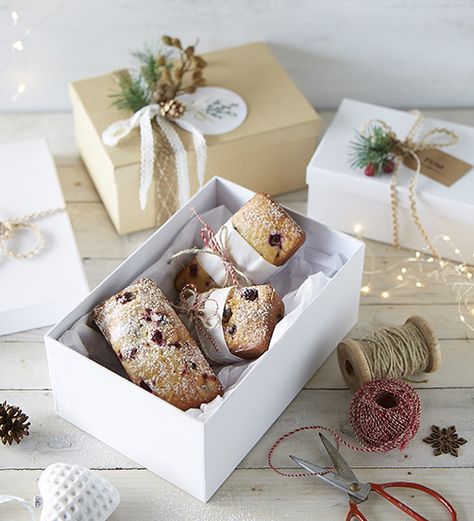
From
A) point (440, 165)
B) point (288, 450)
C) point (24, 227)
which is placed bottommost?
point (288, 450)

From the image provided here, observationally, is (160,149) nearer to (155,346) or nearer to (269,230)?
(269,230)

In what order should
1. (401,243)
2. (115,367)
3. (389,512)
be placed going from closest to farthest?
(389,512)
(115,367)
(401,243)

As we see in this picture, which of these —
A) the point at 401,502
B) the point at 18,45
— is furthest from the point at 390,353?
the point at 18,45

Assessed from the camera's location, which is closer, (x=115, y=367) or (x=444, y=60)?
(x=115, y=367)

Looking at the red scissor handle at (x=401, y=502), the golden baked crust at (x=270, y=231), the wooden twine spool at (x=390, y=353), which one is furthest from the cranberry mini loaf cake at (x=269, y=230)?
the red scissor handle at (x=401, y=502)

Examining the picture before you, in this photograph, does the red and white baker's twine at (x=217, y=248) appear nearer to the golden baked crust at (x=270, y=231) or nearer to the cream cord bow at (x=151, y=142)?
the golden baked crust at (x=270, y=231)

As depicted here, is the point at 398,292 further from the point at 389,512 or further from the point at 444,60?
the point at 444,60

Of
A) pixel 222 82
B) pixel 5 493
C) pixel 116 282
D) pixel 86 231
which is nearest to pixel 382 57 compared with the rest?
pixel 222 82
